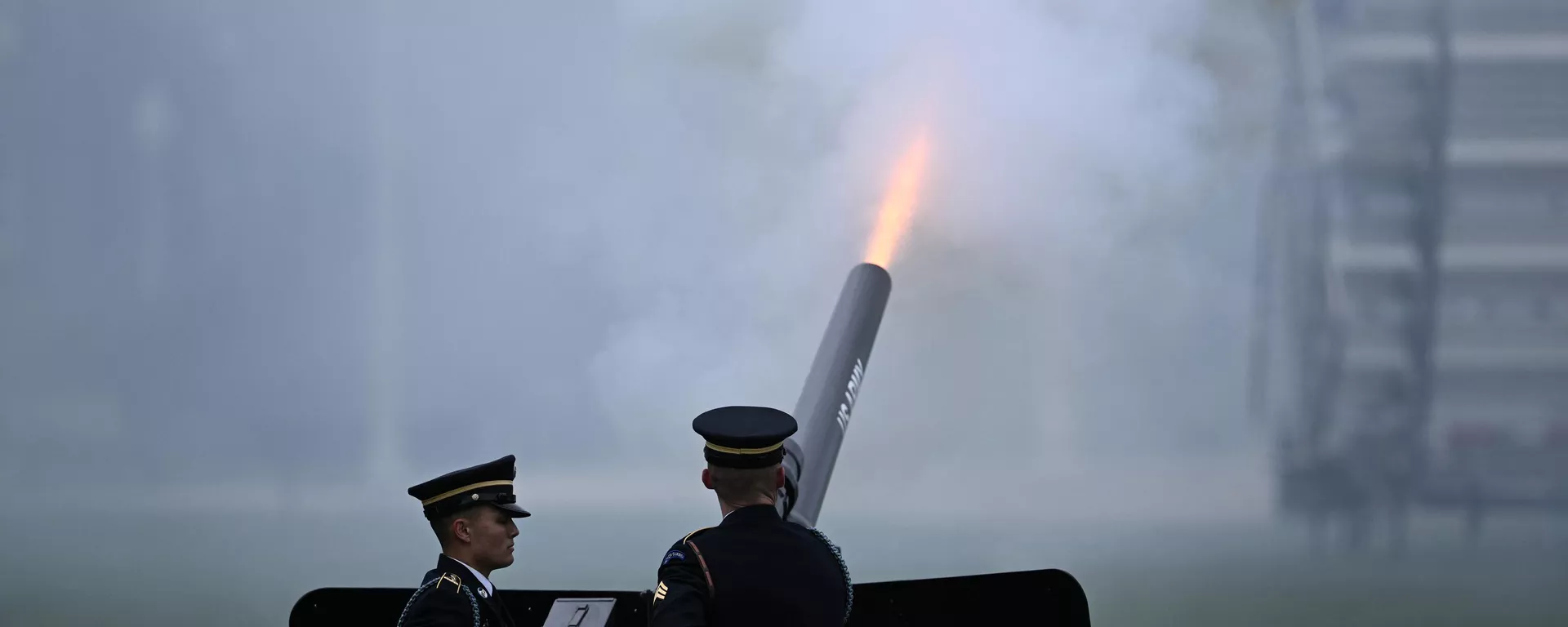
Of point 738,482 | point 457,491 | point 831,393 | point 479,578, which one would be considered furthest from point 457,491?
point 831,393

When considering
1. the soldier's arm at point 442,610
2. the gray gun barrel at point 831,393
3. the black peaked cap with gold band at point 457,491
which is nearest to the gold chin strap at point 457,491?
the black peaked cap with gold band at point 457,491

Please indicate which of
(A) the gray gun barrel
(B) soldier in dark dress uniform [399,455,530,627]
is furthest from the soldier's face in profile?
(A) the gray gun barrel

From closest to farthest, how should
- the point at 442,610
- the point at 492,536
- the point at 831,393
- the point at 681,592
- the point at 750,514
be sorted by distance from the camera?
the point at 681,592, the point at 750,514, the point at 442,610, the point at 492,536, the point at 831,393

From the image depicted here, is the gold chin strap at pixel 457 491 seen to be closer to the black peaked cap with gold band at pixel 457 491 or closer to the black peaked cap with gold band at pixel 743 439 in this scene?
the black peaked cap with gold band at pixel 457 491

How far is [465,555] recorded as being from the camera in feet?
12.0

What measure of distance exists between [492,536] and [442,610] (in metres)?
0.29

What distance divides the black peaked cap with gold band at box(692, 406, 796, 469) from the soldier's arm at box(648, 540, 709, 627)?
0.78 ft

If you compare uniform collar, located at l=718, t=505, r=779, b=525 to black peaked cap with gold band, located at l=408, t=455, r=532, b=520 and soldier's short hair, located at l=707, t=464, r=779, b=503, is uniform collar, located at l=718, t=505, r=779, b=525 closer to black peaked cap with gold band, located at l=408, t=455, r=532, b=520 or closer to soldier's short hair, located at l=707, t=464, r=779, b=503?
soldier's short hair, located at l=707, t=464, r=779, b=503

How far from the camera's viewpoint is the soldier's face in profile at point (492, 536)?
3688 millimetres

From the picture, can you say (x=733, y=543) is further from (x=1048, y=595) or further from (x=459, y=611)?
(x=1048, y=595)

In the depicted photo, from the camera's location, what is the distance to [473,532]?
12.1 ft

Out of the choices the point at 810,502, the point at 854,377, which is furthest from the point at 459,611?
the point at 854,377

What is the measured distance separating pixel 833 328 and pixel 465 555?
2760 millimetres

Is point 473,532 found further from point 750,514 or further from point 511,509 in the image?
point 750,514
